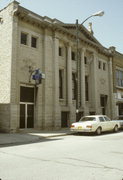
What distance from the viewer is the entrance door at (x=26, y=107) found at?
61.2 ft

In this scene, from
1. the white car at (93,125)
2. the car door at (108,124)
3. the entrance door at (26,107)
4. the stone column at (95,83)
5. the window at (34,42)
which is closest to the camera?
the white car at (93,125)

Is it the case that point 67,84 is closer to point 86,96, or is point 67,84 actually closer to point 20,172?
point 86,96

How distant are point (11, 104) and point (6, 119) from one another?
127cm

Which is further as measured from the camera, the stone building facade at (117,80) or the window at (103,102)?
the stone building facade at (117,80)

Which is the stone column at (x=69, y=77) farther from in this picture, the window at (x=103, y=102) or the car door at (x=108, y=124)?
the window at (x=103, y=102)

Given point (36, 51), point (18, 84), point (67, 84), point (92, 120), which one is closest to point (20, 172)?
point (92, 120)

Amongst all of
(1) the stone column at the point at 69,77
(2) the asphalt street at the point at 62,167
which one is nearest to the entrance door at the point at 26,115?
(1) the stone column at the point at 69,77

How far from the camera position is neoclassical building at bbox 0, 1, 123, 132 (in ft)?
58.1

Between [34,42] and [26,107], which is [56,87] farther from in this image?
[34,42]

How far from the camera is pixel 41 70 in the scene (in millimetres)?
20609

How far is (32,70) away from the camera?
19.4 metres

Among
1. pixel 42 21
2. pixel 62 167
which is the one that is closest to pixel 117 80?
pixel 42 21

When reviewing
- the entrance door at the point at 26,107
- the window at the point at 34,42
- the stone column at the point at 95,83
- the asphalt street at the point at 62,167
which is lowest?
the asphalt street at the point at 62,167

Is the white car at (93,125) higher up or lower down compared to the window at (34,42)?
lower down
